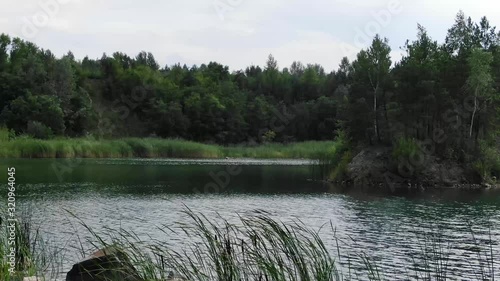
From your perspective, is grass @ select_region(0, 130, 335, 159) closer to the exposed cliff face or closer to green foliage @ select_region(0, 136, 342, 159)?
green foliage @ select_region(0, 136, 342, 159)

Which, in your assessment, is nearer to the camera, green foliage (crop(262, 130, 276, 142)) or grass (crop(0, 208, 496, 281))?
grass (crop(0, 208, 496, 281))

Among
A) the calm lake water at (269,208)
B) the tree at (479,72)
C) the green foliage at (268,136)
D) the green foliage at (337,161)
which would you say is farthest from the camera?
the green foliage at (268,136)

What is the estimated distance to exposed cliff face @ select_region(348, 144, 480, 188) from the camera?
44.3 m

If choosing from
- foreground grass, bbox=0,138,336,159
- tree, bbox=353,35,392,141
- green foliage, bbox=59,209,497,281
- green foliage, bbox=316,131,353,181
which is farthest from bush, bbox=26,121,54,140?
green foliage, bbox=59,209,497,281

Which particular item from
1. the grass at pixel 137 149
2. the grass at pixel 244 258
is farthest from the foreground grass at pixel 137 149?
the grass at pixel 244 258

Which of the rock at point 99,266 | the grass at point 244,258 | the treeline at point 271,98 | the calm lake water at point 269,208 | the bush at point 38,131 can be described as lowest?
the calm lake water at point 269,208

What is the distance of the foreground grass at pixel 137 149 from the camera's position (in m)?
54.5

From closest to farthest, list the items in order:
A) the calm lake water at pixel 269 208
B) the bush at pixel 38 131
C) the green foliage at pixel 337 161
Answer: the calm lake water at pixel 269 208 < the green foliage at pixel 337 161 < the bush at pixel 38 131

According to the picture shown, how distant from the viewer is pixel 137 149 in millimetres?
65750

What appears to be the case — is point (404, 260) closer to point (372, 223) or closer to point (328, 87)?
point (372, 223)

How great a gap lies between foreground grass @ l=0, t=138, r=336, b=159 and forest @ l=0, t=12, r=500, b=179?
6.92 meters

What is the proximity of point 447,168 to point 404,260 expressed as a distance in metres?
31.8

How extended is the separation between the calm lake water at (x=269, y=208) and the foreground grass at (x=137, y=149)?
7.33m

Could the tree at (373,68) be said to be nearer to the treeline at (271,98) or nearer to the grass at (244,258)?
the treeline at (271,98)
